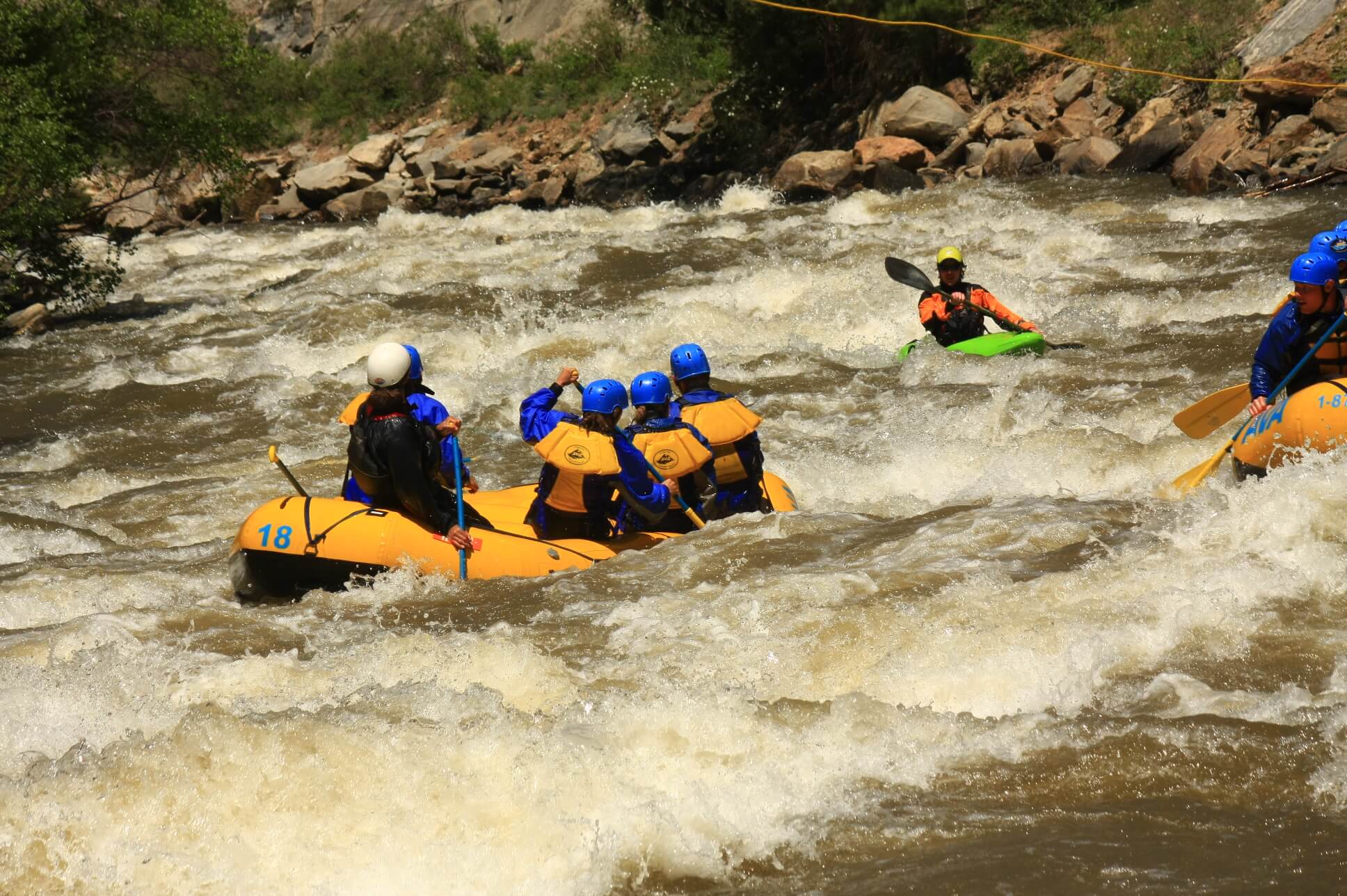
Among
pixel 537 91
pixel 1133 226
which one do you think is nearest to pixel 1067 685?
pixel 1133 226

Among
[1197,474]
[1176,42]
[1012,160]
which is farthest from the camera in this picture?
[1176,42]

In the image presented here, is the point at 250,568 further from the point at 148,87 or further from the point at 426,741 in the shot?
the point at 148,87

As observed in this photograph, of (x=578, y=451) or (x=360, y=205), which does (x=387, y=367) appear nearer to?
(x=578, y=451)

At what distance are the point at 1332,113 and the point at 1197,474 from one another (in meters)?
8.61

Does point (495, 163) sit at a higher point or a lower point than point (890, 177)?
lower

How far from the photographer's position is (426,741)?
364cm

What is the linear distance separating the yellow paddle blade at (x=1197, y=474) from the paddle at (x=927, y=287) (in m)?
2.81

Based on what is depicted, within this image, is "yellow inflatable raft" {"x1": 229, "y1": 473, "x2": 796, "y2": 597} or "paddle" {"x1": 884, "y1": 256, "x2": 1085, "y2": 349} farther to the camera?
"paddle" {"x1": 884, "y1": 256, "x2": 1085, "y2": 349}

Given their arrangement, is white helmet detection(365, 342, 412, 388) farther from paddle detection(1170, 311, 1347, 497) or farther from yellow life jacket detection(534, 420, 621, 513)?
paddle detection(1170, 311, 1347, 497)

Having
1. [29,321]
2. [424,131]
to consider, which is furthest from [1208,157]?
[424,131]

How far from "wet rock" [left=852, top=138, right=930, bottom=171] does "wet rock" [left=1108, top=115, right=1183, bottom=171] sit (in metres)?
2.57

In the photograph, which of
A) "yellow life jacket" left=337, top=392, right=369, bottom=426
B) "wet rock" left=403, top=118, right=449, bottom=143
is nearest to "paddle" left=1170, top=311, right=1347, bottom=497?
"yellow life jacket" left=337, top=392, right=369, bottom=426

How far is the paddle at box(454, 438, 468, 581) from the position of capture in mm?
5355

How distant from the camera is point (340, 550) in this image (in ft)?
17.1
